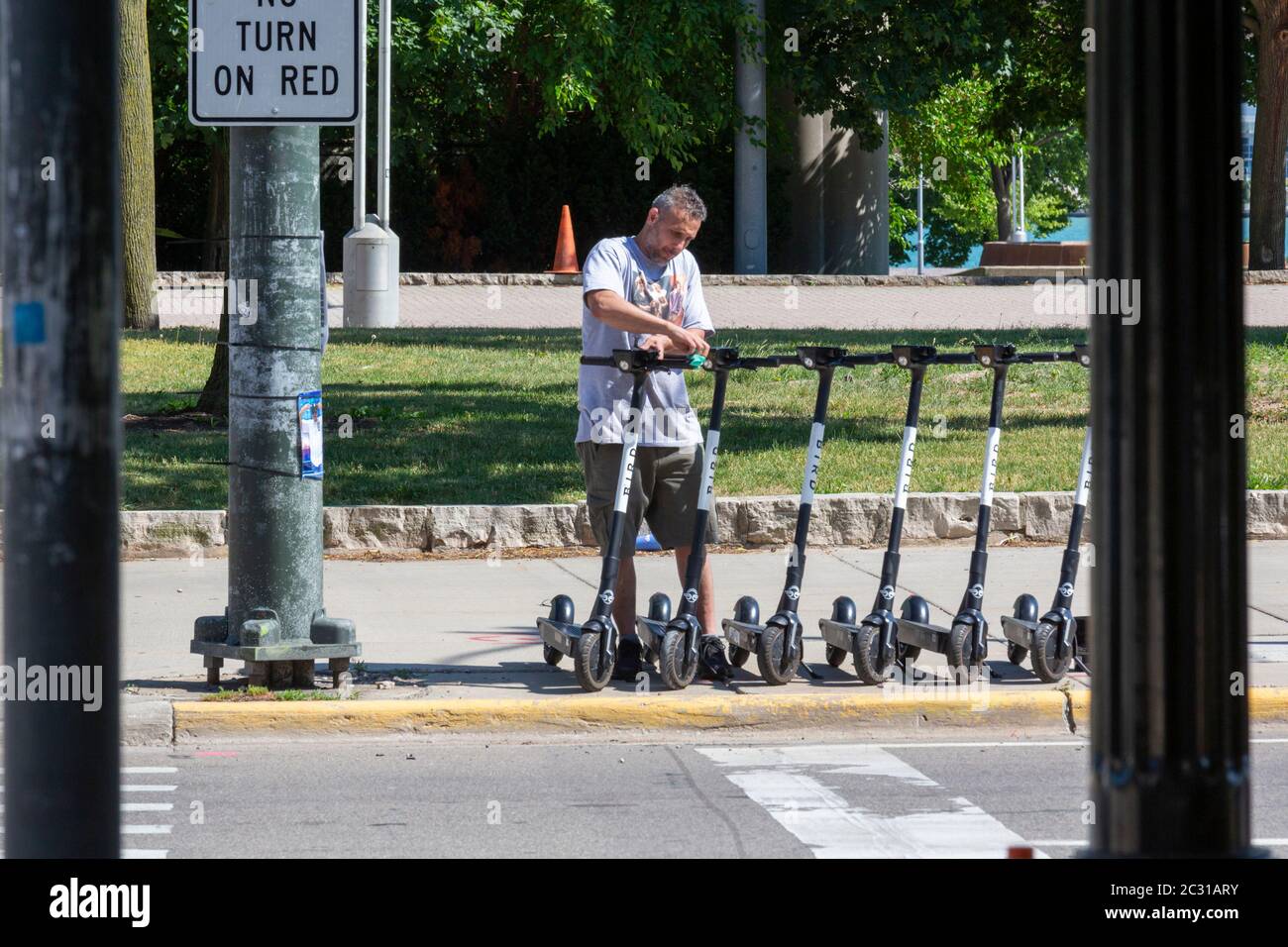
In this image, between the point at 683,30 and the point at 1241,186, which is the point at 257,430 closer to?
the point at 1241,186

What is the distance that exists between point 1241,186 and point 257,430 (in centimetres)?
508

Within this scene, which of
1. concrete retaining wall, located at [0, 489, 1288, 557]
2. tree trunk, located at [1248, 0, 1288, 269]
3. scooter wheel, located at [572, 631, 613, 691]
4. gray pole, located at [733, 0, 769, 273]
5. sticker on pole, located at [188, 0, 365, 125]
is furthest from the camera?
gray pole, located at [733, 0, 769, 273]

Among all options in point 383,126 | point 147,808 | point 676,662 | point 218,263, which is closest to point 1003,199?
point 218,263

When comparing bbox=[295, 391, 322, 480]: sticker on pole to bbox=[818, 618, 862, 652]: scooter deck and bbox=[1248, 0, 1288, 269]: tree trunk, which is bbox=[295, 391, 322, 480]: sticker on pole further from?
bbox=[1248, 0, 1288, 269]: tree trunk

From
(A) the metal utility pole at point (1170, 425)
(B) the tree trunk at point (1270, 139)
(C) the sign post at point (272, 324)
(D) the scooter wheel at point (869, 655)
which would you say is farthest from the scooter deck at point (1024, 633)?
(B) the tree trunk at point (1270, 139)

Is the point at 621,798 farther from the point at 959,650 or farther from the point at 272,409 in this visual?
the point at 272,409

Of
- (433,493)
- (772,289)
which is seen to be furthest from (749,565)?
(772,289)

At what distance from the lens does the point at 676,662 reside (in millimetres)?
7328

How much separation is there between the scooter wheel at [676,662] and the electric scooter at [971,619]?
0.96m

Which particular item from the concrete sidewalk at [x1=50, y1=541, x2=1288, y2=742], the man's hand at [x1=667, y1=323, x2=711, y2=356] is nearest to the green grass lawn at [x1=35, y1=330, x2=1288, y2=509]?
the concrete sidewalk at [x1=50, y1=541, x2=1288, y2=742]

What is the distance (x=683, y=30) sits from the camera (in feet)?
88.1

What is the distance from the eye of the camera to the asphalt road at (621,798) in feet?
18.2

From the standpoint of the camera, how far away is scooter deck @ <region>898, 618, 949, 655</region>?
24.6ft

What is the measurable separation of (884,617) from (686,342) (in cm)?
145
